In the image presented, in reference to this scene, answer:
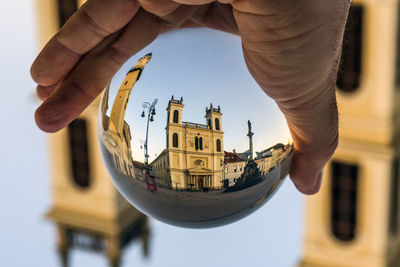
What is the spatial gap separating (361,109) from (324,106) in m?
6.30

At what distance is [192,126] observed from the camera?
1.33 metres

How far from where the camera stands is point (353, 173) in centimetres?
803

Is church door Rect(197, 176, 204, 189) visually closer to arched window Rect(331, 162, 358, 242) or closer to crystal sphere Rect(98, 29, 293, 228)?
crystal sphere Rect(98, 29, 293, 228)

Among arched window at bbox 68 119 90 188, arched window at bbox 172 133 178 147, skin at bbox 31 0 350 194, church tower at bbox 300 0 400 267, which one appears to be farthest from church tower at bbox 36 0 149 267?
arched window at bbox 172 133 178 147

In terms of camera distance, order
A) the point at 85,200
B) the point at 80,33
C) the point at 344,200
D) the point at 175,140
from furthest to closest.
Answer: the point at 85,200 < the point at 344,200 < the point at 80,33 < the point at 175,140

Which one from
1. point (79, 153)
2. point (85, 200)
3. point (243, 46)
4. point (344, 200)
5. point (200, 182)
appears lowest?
point (85, 200)

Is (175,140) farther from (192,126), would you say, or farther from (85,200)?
(85,200)

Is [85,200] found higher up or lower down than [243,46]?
lower down

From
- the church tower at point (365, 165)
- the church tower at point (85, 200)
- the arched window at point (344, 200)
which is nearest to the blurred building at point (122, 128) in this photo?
the church tower at point (365, 165)

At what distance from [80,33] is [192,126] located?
0.33m

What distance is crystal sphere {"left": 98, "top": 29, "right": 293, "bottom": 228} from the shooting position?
1.32m

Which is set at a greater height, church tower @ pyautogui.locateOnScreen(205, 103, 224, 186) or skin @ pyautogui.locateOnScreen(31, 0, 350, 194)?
skin @ pyautogui.locateOnScreen(31, 0, 350, 194)

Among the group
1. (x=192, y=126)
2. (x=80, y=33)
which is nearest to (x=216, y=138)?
(x=192, y=126)

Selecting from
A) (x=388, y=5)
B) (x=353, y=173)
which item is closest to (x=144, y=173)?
(x=388, y=5)
